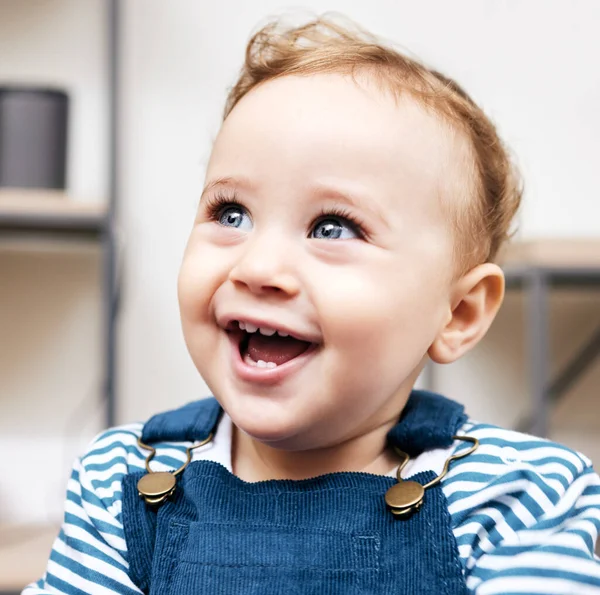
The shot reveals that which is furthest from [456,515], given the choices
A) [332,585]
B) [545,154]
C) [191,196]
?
[545,154]

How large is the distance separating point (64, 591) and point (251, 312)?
1.01 feet

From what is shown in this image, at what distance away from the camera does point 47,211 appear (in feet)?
4.52

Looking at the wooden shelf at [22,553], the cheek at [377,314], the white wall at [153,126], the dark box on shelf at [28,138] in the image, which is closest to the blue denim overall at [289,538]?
the cheek at [377,314]

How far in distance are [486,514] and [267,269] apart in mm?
275

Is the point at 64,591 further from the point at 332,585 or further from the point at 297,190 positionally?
the point at 297,190

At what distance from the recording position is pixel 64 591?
731 millimetres

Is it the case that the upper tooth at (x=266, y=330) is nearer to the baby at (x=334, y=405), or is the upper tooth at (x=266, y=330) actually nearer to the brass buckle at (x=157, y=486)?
the baby at (x=334, y=405)

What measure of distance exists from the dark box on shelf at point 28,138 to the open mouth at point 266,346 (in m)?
0.91

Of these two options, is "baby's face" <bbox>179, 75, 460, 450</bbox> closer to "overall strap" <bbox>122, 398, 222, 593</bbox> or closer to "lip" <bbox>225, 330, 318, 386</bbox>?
"lip" <bbox>225, 330, 318, 386</bbox>

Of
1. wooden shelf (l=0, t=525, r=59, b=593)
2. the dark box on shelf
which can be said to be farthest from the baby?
Answer: the dark box on shelf

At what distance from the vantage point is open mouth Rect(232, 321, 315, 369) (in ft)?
2.26

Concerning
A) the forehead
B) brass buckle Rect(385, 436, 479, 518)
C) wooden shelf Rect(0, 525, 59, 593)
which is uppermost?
the forehead

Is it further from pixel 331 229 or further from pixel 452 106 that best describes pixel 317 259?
pixel 452 106

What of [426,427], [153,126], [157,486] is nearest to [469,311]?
[426,427]
